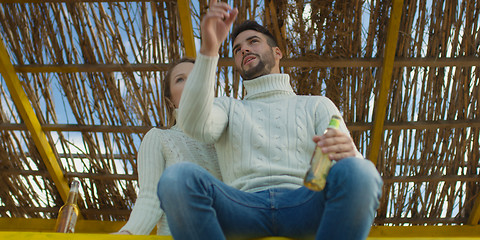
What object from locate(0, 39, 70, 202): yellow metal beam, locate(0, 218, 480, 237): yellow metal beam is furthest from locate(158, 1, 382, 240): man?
locate(0, 218, 480, 237): yellow metal beam

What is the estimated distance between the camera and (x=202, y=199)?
111 centimetres

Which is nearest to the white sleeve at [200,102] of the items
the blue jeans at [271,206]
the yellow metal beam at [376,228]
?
the blue jeans at [271,206]

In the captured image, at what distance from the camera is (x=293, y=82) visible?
3.41 meters

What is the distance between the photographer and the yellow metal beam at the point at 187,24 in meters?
2.92

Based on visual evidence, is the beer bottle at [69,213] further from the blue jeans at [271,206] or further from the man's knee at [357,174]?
the man's knee at [357,174]

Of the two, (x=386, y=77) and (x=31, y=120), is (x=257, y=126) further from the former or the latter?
(x=31, y=120)

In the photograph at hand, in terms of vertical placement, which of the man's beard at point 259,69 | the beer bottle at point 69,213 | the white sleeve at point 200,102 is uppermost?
the man's beard at point 259,69

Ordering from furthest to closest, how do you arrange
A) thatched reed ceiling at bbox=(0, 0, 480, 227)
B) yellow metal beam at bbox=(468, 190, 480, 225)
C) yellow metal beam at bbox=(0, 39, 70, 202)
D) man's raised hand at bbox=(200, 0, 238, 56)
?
yellow metal beam at bbox=(468, 190, 480, 225) < yellow metal beam at bbox=(0, 39, 70, 202) < thatched reed ceiling at bbox=(0, 0, 480, 227) < man's raised hand at bbox=(200, 0, 238, 56)

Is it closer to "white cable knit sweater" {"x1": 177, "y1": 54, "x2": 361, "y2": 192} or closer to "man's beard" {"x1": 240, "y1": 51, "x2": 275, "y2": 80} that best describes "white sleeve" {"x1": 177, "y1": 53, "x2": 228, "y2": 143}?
"white cable knit sweater" {"x1": 177, "y1": 54, "x2": 361, "y2": 192}

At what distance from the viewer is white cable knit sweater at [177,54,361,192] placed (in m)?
1.26

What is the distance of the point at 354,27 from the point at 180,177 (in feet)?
7.70

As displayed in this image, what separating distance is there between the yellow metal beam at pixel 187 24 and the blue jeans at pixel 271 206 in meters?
1.87

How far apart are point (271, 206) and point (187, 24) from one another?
6.33ft

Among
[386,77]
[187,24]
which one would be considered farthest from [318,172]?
[386,77]
